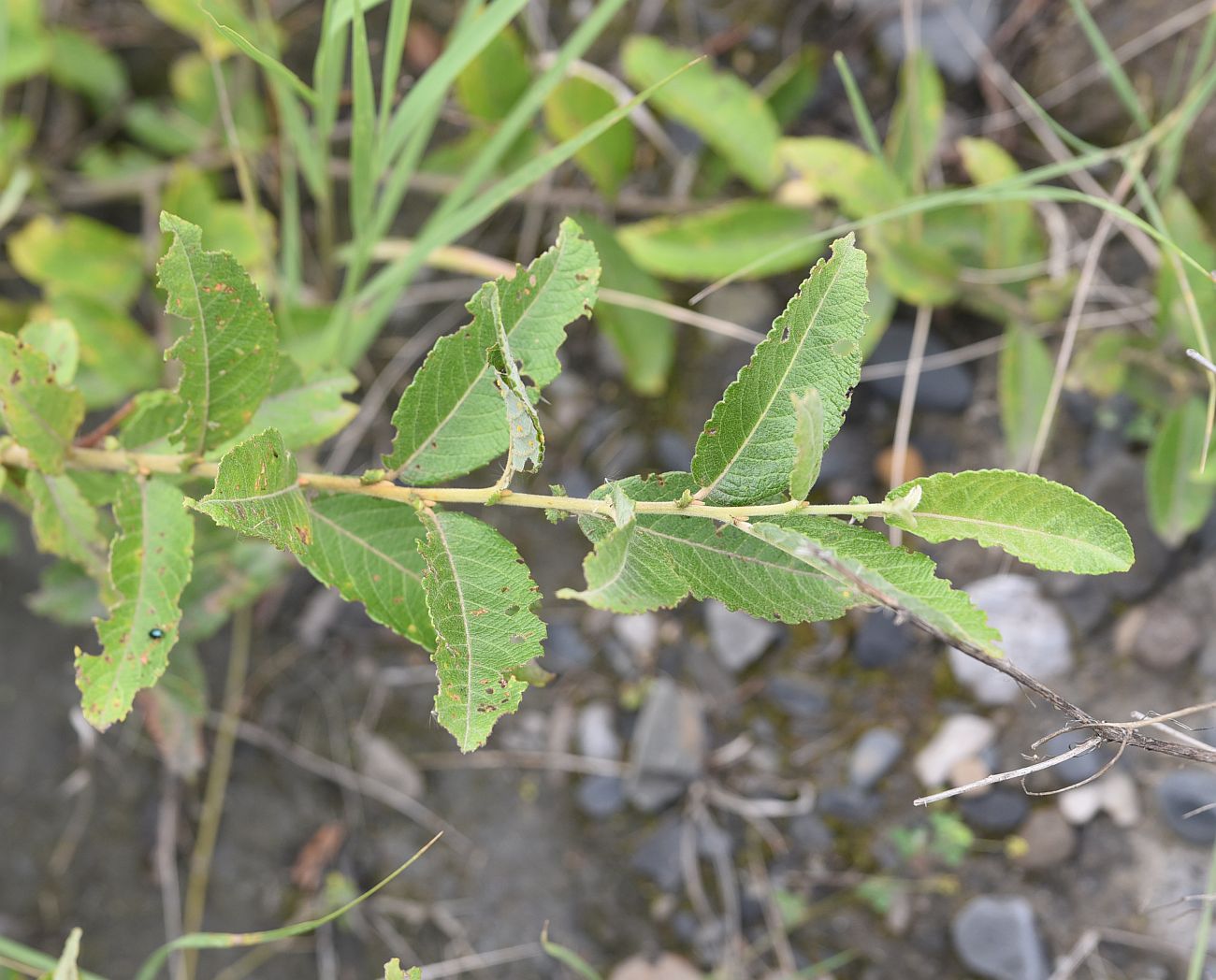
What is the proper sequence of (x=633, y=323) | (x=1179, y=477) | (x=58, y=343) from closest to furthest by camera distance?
(x=58, y=343) → (x=1179, y=477) → (x=633, y=323)

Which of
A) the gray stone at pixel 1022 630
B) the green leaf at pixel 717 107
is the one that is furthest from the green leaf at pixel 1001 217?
the gray stone at pixel 1022 630

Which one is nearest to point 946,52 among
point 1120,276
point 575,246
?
point 1120,276

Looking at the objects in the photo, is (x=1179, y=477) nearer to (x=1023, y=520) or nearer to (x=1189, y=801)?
(x=1189, y=801)

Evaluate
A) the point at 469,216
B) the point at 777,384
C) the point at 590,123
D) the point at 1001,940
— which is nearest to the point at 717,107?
the point at 590,123

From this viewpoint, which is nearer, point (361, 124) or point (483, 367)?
point (483, 367)

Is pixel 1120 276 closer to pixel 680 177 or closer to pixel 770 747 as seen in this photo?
pixel 680 177
